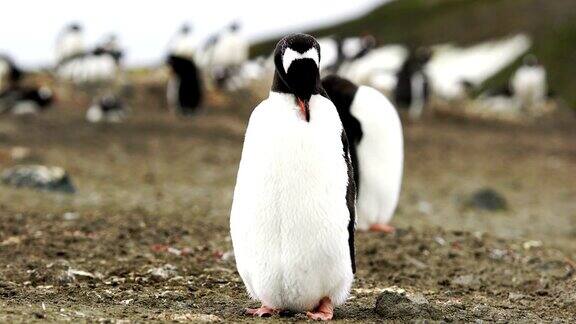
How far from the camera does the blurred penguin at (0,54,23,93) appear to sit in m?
27.2

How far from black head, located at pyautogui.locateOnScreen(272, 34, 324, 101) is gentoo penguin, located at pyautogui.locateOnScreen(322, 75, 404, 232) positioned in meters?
3.38

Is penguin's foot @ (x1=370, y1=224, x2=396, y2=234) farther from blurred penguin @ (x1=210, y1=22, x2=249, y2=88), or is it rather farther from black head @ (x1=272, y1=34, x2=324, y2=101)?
blurred penguin @ (x1=210, y1=22, x2=249, y2=88)

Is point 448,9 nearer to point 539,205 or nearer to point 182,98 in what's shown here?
point 182,98

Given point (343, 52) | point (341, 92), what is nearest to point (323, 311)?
point (341, 92)

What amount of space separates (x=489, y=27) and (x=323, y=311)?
49289 millimetres

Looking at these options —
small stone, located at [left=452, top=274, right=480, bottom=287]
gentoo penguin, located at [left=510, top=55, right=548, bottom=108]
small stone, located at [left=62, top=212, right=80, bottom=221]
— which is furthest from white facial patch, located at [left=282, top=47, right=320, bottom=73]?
gentoo penguin, located at [left=510, top=55, right=548, bottom=108]

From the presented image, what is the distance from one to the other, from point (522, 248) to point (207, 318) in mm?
4919

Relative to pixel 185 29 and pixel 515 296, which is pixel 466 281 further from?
pixel 185 29

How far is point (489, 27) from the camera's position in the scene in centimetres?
5291

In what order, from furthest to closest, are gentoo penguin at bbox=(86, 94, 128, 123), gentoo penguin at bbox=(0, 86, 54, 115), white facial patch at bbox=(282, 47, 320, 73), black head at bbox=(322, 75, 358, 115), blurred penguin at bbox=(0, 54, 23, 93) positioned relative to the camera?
blurred penguin at bbox=(0, 54, 23, 93)
gentoo penguin at bbox=(0, 86, 54, 115)
gentoo penguin at bbox=(86, 94, 128, 123)
black head at bbox=(322, 75, 358, 115)
white facial patch at bbox=(282, 47, 320, 73)

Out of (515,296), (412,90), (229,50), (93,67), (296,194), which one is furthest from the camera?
(229,50)

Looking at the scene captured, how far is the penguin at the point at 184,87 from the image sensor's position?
22516 mm

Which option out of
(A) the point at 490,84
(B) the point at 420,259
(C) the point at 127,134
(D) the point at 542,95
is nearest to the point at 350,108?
(B) the point at 420,259

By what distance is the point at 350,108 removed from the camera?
8.93m
